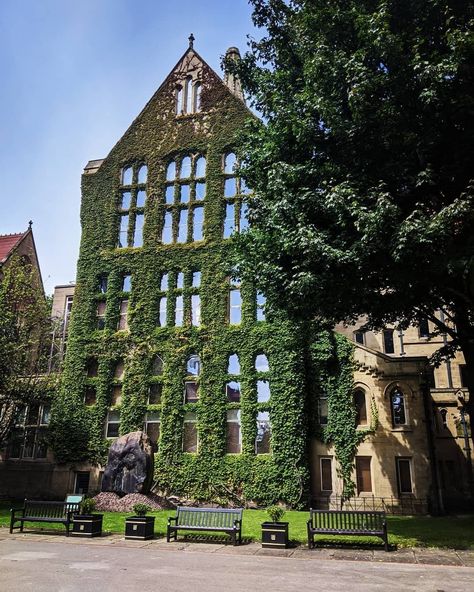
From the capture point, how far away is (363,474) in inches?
1075

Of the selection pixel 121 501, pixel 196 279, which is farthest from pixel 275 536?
pixel 196 279

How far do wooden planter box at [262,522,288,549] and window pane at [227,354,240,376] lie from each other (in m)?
15.2

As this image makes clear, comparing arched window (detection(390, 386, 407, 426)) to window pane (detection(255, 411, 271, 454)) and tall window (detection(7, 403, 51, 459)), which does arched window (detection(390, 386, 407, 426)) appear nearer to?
window pane (detection(255, 411, 271, 454))

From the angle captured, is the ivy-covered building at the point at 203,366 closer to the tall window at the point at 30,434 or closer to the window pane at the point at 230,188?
the window pane at the point at 230,188

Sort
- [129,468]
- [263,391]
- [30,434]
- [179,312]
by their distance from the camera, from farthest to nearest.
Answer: [30,434] → [179,312] → [263,391] → [129,468]

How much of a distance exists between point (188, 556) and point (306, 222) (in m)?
10.1

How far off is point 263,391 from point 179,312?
299 inches

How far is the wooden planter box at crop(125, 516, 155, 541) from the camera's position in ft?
51.4

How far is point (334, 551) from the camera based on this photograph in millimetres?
13789

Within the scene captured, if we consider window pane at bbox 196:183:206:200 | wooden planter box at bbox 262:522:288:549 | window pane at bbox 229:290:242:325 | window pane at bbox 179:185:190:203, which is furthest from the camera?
window pane at bbox 179:185:190:203

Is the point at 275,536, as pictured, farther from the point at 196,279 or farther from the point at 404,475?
the point at 196,279

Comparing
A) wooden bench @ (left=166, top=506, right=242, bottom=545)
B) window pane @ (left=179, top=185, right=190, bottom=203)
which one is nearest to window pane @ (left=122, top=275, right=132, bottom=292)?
window pane @ (left=179, top=185, right=190, bottom=203)

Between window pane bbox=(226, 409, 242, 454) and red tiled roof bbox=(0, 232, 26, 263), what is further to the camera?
red tiled roof bbox=(0, 232, 26, 263)

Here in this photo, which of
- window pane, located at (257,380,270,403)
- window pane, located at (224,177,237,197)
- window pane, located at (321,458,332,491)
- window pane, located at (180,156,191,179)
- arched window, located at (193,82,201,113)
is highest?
arched window, located at (193,82,201,113)
